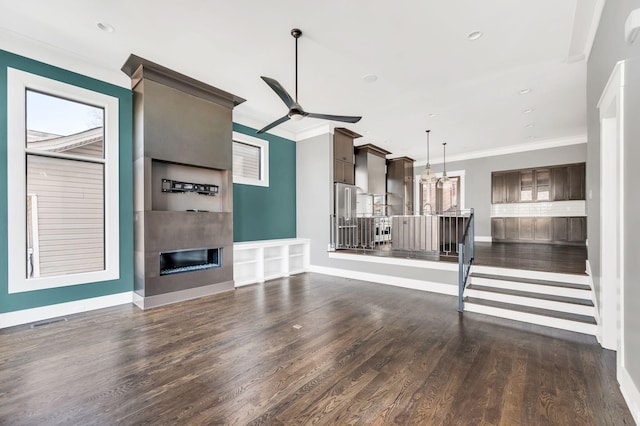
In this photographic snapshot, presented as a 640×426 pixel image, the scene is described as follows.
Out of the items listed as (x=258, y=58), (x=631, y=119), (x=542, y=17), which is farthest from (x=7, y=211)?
(x=542, y=17)

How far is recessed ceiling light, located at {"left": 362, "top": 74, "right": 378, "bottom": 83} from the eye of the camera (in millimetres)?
4145

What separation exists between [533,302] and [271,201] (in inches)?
199

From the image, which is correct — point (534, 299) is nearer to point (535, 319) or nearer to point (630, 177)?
point (535, 319)

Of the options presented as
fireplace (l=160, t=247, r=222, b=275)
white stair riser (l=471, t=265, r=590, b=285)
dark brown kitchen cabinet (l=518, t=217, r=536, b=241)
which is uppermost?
dark brown kitchen cabinet (l=518, t=217, r=536, b=241)

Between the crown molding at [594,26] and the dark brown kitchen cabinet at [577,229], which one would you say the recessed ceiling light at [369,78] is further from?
the dark brown kitchen cabinet at [577,229]

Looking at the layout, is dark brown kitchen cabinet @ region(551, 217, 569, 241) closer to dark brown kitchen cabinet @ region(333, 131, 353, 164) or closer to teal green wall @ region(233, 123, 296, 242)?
dark brown kitchen cabinet @ region(333, 131, 353, 164)

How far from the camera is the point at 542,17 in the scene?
289cm

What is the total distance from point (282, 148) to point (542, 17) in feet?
16.5

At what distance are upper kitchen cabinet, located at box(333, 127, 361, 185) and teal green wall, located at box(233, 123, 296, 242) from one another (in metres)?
1.14

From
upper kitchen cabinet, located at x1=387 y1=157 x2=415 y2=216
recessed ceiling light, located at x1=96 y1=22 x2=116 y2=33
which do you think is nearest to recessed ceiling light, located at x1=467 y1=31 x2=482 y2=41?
recessed ceiling light, located at x1=96 y1=22 x2=116 y2=33

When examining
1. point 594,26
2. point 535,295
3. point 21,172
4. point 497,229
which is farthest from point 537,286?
point 21,172

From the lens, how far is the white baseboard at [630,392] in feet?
5.69

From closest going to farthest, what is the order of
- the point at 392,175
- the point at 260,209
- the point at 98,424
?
the point at 98,424 < the point at 260,209 < the point at 392,175

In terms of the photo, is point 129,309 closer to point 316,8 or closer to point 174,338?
point 174,338
